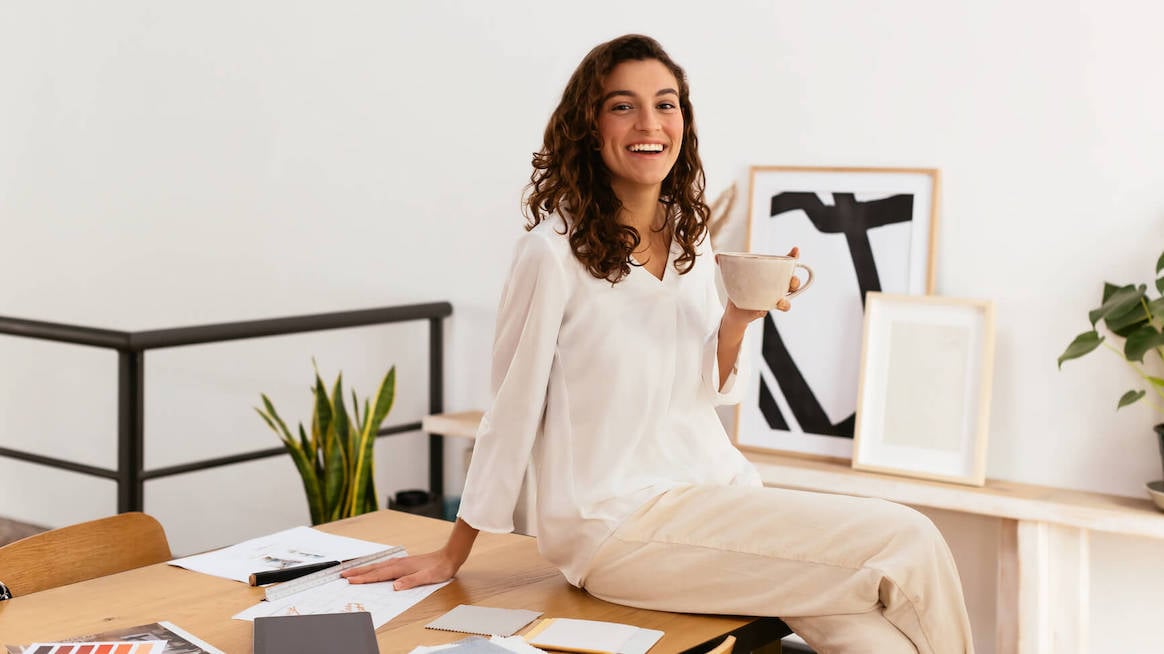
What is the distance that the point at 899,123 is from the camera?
3.03 m

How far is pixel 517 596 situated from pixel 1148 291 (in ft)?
5.97

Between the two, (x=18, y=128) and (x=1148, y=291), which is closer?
(x=1148, y=291)

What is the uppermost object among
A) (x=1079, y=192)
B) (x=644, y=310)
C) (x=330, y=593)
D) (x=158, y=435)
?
(x=1079, y=192)

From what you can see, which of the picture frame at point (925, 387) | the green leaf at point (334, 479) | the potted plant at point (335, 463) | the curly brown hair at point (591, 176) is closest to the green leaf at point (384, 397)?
the potted plant at point (335, 463)

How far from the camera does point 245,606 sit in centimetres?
162

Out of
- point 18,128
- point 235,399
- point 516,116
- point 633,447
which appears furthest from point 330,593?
point 18,128

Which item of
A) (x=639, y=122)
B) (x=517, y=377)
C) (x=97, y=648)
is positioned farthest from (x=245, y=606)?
(x=639, y=122)

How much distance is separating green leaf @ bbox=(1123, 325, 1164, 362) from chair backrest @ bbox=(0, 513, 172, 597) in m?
2.05

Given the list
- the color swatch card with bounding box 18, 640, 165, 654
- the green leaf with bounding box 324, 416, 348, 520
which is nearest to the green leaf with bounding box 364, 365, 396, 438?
the green leaf with bounding box 324, 416, 348, 520

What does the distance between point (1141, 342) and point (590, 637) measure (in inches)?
66.7

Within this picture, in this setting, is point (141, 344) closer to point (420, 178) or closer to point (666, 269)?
point (420, 178)

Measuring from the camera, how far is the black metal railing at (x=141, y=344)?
9.54 ft

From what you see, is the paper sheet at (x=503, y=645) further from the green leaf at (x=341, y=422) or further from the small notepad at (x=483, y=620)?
the green leaf at (x=341, y=422)

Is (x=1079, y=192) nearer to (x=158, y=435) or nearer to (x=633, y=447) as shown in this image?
(x=633, y=447)
